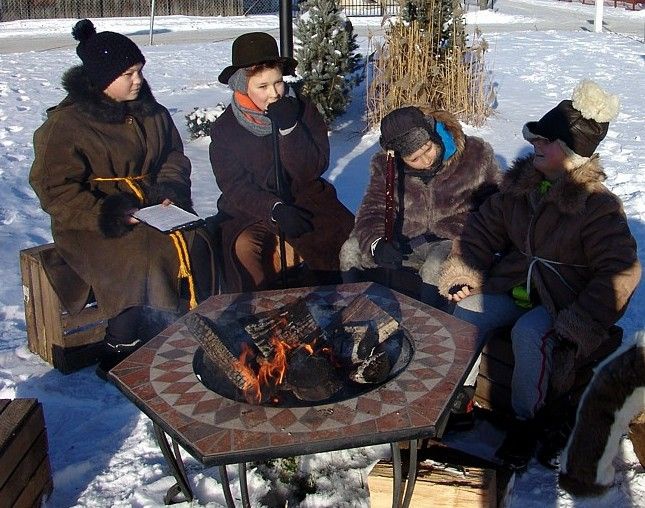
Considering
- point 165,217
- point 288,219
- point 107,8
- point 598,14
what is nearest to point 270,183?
point 288,219

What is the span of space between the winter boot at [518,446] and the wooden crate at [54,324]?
74.5 inches

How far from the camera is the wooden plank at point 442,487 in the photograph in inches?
84.0

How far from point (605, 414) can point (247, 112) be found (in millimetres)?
2114

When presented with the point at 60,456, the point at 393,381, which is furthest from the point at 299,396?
the point at 60,456

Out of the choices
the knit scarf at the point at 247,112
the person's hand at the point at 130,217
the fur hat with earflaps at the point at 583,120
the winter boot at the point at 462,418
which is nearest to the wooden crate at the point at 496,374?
the winter boot at the point at 462,418

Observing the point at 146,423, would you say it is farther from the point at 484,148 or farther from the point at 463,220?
the point at 484,148

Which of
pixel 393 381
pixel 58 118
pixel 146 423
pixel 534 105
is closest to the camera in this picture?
pixel 393 381

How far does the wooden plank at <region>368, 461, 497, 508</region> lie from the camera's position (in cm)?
213

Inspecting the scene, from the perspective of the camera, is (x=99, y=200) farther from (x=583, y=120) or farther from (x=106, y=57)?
(x=583, y=120)

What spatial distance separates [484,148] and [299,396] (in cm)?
176

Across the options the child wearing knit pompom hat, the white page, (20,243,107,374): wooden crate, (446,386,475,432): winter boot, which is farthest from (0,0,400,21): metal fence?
(446,386,475,432): winter boot

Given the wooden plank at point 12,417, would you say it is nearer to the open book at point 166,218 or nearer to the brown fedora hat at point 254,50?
the open book at point 166,218

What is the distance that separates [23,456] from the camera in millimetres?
2248

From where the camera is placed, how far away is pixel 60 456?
2740mm
